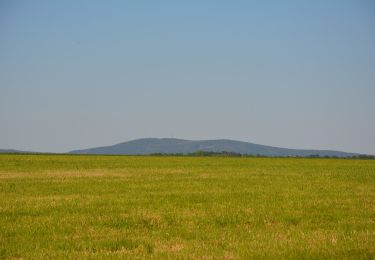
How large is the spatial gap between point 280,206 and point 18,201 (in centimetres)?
1062

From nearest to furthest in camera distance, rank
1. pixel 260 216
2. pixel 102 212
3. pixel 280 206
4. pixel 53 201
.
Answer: pixel 260 216 → pixel 102 212 → pixel 280 206 → pixel 53 201

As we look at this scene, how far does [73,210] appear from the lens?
55.2ft

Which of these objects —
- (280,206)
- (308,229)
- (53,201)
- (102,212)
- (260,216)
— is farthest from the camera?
(53,201)

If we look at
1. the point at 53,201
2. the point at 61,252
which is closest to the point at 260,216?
the point at 61,252

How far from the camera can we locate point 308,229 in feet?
43.3

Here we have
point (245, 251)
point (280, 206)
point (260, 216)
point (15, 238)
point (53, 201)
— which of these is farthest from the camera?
point (53, 201)

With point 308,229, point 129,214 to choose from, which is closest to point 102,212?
point 129,214

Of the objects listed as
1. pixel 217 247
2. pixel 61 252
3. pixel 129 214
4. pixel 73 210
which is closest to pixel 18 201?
pixel 73 210

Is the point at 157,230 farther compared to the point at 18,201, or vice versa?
the point at 18,201

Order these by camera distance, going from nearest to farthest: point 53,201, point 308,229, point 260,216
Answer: point 308,229 → point 260,216 → point 53,201

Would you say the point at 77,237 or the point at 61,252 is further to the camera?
the point at 77,237

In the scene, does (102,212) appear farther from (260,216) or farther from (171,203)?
(260,216)

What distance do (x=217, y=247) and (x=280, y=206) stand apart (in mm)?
7128

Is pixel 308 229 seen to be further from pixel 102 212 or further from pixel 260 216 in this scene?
pixel 102 212
